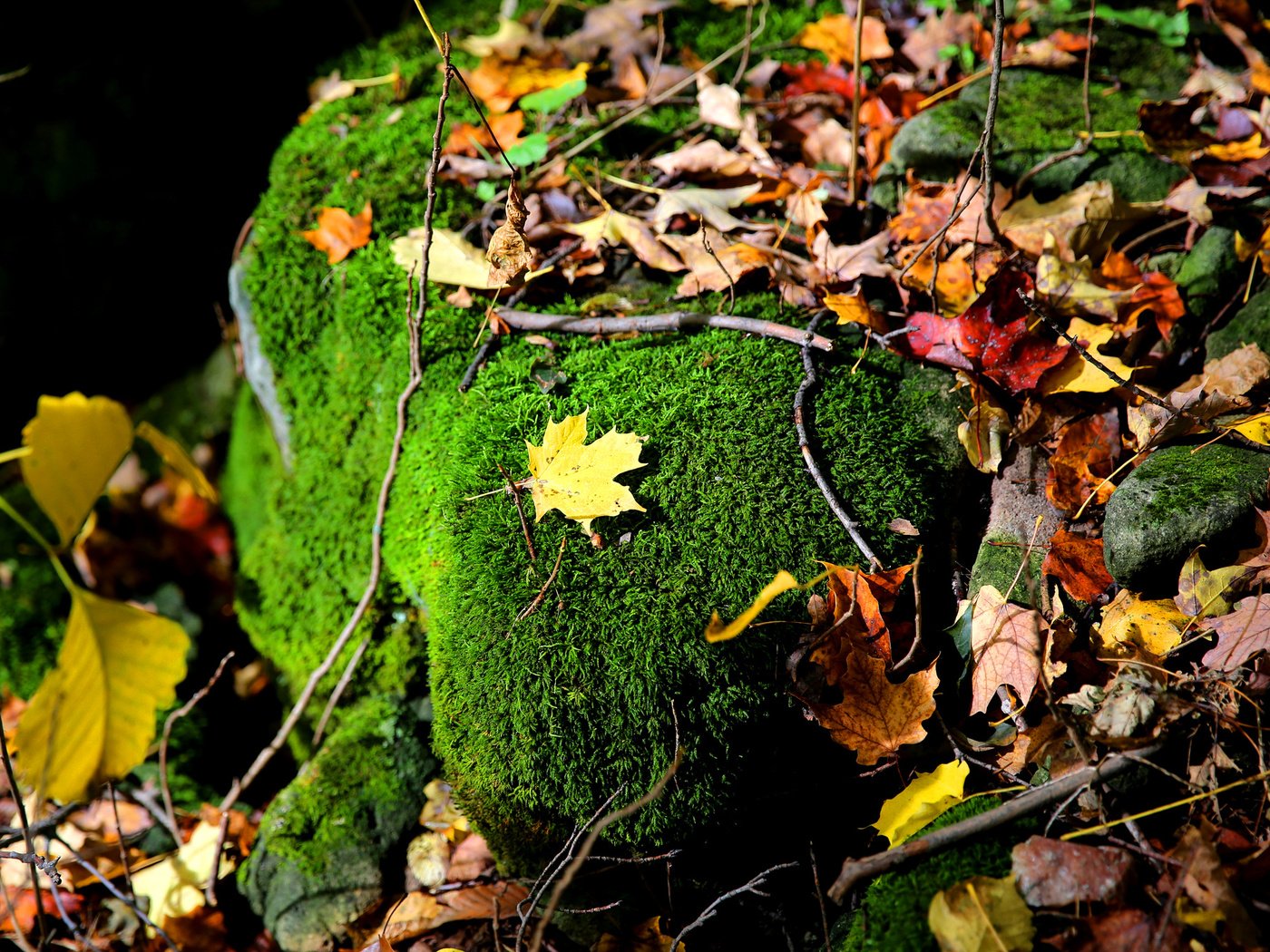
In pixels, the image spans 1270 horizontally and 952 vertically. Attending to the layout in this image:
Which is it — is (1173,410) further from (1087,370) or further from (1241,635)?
(1241,635)

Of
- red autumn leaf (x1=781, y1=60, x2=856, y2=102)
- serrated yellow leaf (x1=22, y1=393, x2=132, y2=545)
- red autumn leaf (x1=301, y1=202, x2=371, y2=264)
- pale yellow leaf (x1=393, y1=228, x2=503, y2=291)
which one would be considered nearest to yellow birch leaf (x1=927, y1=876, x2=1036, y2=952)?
pale yellow leaf (x1=393, y1=228, x2=503, y2=291)

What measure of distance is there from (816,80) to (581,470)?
6.96ft

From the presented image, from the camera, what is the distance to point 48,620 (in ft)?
11.6

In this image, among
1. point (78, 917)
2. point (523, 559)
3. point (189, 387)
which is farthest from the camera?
point (189, 387)

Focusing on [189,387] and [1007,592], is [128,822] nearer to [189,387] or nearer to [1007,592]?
[189,387]

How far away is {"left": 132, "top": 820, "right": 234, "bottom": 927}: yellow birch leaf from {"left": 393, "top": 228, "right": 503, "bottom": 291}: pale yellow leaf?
192 centimetres

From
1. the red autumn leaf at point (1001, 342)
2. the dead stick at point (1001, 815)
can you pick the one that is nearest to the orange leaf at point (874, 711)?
the dead stick at point (1001, 815)

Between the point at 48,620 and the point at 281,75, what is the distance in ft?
9.44

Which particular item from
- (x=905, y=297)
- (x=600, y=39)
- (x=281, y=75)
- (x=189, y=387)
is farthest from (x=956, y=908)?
(x=281, y=75)

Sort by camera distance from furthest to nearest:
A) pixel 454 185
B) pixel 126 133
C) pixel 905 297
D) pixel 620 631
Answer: pixel 126 133
pixel 454 185
pixel 905 297
pixel 620 631

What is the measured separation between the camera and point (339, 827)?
88.7 inches

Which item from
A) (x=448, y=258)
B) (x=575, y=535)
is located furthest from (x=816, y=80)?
(x=575, y=535)

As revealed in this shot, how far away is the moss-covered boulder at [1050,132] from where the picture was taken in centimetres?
253

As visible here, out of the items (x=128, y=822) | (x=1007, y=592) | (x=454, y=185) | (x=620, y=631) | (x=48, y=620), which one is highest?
(x=454, y=185)
